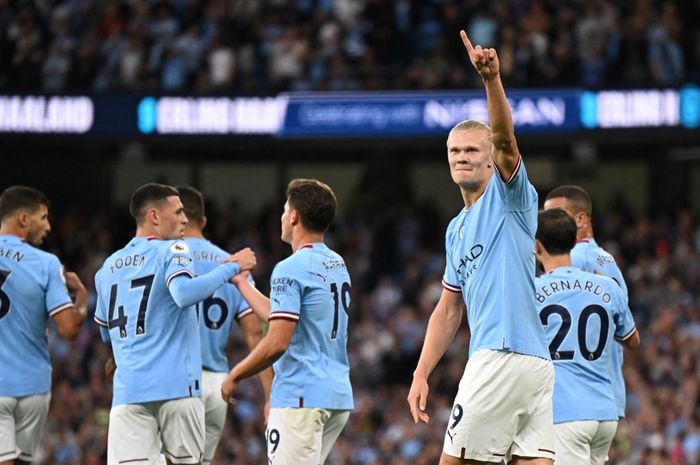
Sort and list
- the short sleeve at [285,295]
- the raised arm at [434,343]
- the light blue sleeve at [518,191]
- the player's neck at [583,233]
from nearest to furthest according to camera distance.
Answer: the light blue sleeve at [518,191]
the raised arm at [434,343]
the short sleeve at [285,295]
the player's neck at [583,233]

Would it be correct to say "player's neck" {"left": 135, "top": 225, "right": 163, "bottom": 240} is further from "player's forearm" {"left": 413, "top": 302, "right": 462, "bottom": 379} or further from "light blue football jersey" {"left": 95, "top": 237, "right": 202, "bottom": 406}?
"player's forearm" {"left": 413, "top": 302, "right": 462, "bottom": 379}

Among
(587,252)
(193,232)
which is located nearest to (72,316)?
(193,232)

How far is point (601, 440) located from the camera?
7828 millimetres

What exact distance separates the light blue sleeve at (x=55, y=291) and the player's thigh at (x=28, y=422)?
58 cm

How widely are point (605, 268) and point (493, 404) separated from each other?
2.54m

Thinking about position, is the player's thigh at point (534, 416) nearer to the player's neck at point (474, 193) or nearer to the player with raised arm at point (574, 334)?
the player's neck at point (474, 193)

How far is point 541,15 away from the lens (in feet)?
64.9

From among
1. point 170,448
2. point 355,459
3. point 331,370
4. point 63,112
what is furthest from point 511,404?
point 63,112

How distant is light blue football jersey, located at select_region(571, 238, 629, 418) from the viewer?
26.7 ft

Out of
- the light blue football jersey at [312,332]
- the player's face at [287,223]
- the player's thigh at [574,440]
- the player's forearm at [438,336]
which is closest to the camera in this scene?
the player's forearm at [438,336]

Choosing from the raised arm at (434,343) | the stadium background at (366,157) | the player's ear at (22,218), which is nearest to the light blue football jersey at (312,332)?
the raised arm at (434,343)

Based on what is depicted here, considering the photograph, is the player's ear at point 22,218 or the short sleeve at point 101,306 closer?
the short sleeve at point 101,306

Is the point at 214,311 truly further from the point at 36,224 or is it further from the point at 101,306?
the point at 36,224

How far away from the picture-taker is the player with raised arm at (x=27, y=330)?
834 centimetres
